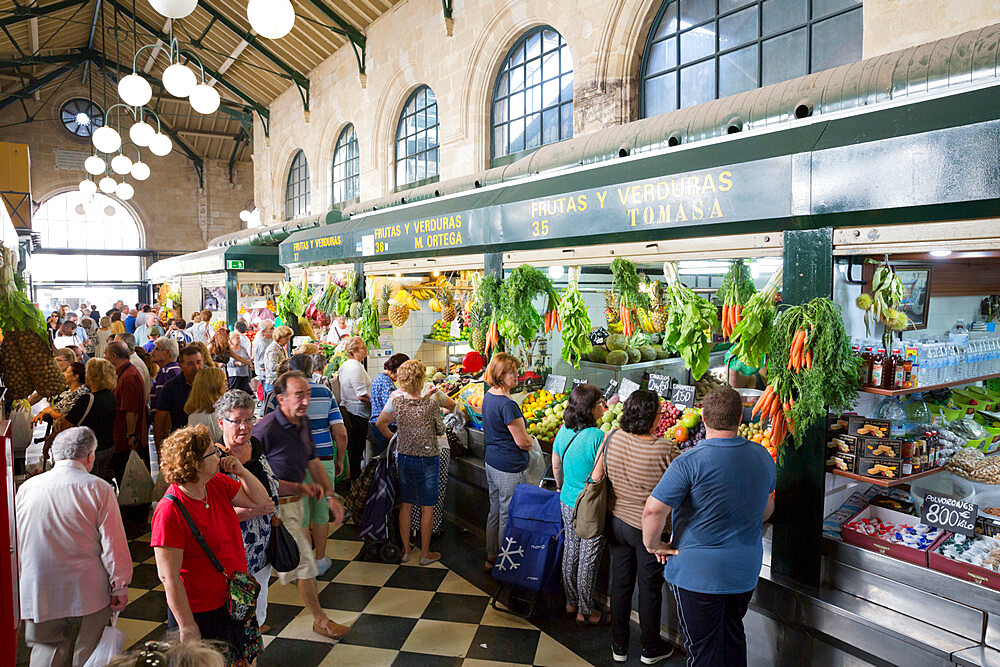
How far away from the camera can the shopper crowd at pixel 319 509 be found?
8.66ft

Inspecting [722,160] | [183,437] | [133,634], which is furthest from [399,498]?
[722,160]

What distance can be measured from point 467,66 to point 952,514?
7.87 meters

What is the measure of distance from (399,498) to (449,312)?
2.71 metres

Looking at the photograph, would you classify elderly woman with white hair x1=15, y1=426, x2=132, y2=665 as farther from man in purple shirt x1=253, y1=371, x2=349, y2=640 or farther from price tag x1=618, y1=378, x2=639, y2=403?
price tag x1=618, y1=378, x2=639, y2=403

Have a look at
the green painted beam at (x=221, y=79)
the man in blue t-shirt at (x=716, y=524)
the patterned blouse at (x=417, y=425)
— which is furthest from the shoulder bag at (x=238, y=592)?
the green painted beam at (x=221, y=79)

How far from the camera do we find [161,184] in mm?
22219

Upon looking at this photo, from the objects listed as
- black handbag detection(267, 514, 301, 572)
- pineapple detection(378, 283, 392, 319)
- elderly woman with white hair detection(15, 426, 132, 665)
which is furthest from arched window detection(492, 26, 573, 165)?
elderly woman with white hair detection(15, 426, 132, 665)

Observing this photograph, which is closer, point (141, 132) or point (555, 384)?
point (555, 384)

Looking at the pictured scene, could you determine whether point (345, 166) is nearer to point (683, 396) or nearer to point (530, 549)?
point (683, 396)

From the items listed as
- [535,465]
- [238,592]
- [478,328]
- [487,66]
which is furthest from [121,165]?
[238,592]

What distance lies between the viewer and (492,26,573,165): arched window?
24.8 ft

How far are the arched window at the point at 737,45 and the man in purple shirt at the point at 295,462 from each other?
190 inches

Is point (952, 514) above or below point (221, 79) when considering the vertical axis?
below

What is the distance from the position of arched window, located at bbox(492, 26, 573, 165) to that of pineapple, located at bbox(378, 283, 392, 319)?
2.85 m
